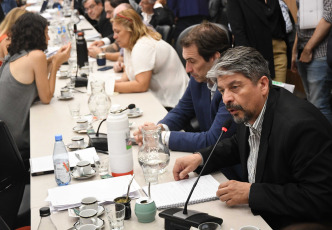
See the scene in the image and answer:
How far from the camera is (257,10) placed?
4004mm

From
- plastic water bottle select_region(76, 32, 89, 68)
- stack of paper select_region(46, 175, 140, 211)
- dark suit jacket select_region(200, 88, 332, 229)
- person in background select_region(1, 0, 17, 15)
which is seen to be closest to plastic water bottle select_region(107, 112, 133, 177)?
stack of paper select_region(46, 175, 140, 211)

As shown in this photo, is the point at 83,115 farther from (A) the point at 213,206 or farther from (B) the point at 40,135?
(A) the point at 213,206

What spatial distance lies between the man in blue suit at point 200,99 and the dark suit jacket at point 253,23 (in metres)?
1.31

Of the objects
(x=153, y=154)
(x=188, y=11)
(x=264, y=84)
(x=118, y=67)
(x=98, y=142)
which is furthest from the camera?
(x=188, y=11)

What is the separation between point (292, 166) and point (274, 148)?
91 millimetres

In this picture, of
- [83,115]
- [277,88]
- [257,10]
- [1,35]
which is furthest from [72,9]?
[277,88]

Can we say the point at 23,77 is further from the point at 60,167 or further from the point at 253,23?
the point at 253,23

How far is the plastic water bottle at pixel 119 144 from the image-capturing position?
206cm

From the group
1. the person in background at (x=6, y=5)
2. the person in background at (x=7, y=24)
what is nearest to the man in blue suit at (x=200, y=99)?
the person in background at (x=7, y=24)

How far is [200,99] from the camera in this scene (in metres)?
2.81

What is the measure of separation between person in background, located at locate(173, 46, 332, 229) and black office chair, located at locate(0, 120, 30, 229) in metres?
0.87

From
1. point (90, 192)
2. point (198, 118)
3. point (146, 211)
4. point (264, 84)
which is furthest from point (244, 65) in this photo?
point (198, 118)

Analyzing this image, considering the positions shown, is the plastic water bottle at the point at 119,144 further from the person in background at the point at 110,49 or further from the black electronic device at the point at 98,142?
the person in background at the point at 110,49

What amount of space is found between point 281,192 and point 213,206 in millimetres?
250
